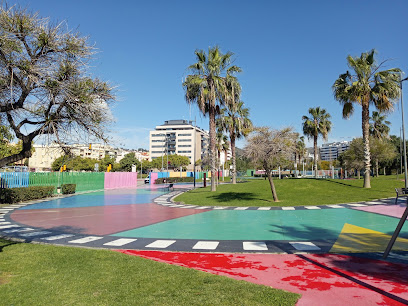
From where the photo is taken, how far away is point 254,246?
8.65 m

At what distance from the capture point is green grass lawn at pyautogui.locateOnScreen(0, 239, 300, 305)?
4.63 metres

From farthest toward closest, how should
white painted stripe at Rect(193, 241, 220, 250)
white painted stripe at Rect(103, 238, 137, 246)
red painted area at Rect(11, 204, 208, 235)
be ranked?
red painted area at Rect(11, 204, 208, 235) < white painted stripe at Rect(103, 238, 137, 246) < white painted stripe at Rect(193, 241, 220, 250)

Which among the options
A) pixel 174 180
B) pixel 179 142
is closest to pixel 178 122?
pixel 179 142

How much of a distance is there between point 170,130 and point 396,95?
445ft

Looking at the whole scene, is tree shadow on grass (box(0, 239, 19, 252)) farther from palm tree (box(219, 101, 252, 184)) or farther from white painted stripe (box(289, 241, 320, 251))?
palm tree (box(219, 101, 252, 184))

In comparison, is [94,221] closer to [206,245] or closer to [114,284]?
[206,245]

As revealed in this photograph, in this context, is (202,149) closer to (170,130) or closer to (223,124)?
(170,130)

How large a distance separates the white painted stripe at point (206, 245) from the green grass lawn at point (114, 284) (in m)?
2.06

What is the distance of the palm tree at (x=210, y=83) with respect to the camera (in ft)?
77.5

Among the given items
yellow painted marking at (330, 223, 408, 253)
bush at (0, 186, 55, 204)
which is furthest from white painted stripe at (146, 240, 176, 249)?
bush at (0, 186, 55, 204)

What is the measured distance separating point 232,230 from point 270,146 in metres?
8.18

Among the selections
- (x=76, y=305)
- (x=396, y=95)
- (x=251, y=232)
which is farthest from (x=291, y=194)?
(x=76, y=305)

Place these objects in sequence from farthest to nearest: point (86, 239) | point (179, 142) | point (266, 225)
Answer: point (179, 142) < point (266, 225) < point (86, 239)

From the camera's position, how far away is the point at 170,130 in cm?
15350
